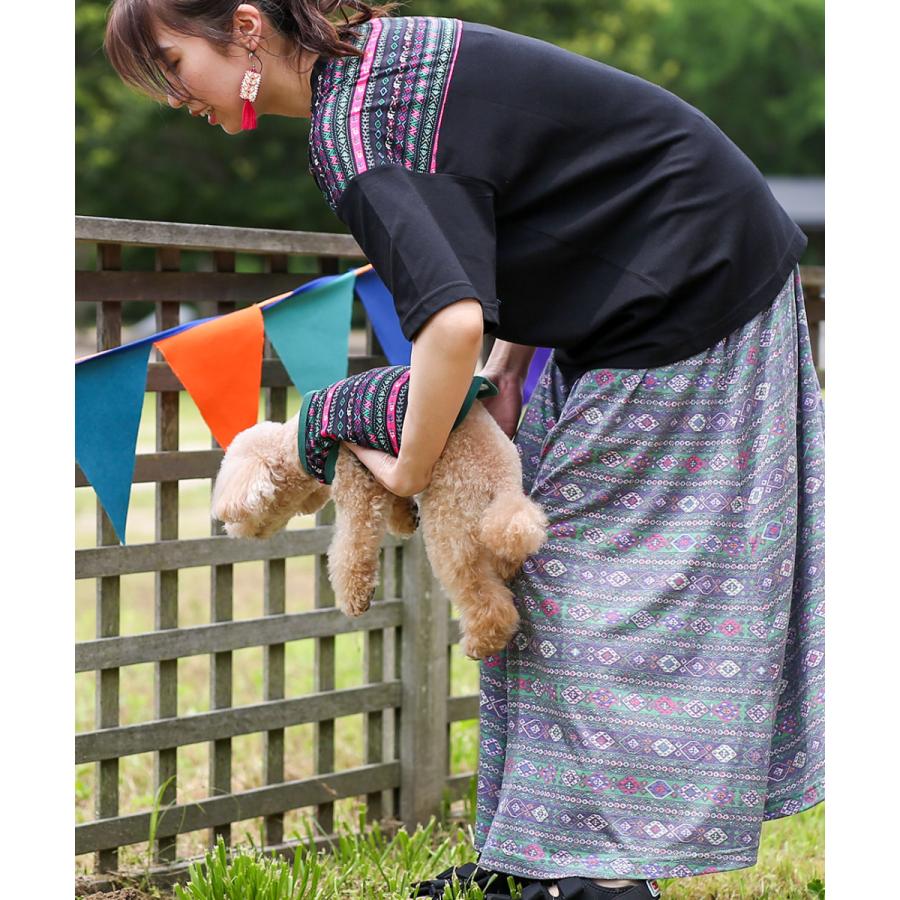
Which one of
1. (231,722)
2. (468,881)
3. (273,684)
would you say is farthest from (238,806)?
(468,881)

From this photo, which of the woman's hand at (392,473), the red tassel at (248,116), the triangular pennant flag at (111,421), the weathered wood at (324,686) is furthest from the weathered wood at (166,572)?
the woman's hand at (392,473)

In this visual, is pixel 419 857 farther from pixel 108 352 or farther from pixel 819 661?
pixel 108 352

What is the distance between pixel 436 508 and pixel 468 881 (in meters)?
0.78

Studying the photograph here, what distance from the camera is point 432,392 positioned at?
169 centimetres

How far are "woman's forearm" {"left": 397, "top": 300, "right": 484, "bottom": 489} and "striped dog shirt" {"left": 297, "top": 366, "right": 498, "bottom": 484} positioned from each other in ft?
0.16

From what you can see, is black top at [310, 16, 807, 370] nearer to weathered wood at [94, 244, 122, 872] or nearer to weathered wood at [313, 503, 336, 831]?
weathered wood at [94, 244, 122, 872]

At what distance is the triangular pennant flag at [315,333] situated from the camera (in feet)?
8.50

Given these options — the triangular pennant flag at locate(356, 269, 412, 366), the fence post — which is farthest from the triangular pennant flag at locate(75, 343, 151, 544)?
the fence post

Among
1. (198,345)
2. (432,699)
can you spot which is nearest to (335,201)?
(198,345)

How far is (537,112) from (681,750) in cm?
104

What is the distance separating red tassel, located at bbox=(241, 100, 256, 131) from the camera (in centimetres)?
182

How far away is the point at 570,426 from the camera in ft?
6.35

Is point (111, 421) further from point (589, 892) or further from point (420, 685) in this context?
point (589, 892)

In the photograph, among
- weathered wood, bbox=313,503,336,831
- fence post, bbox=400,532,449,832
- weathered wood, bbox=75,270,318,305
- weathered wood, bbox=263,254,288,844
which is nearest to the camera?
weathered wood, bbox=75,270,318,305
